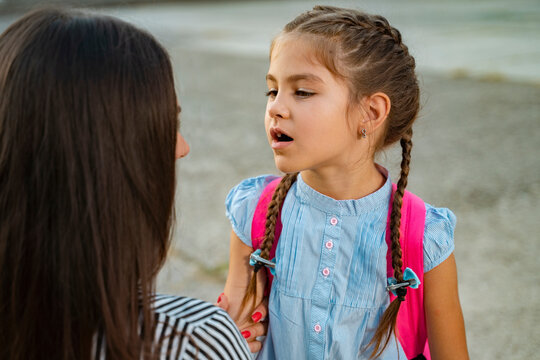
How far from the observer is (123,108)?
1.00 m

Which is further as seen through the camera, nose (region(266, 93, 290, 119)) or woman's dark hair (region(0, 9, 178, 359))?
nose (region(266, 93, 290, 119))

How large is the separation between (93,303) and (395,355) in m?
0.97

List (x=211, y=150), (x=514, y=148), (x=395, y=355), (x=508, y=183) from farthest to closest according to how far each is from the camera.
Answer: (x=211, y=150), (x=514, y=148), (x=508, y=183), (x=395, y=355)

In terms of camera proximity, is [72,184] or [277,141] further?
[277,141]

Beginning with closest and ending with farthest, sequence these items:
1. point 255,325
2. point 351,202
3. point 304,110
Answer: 1. point 304,110
2. point 351,202
3. point 255,325

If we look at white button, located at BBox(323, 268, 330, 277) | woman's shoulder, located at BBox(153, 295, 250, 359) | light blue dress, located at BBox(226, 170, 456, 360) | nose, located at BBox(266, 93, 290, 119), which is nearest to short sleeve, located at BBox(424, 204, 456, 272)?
light blue dress, located at BBox(226, 170, 456, 360)

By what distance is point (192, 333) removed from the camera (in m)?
1.06

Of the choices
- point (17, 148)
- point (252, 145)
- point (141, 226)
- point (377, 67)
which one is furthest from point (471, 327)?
point (252, 145)

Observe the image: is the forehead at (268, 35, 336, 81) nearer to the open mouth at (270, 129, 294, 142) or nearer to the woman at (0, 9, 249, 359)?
the open mouth at (270, 129, 294, 142)

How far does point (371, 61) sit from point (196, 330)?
908mm

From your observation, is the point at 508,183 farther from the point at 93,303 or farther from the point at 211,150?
the point at 93,303

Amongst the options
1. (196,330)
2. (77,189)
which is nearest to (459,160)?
(196,330)

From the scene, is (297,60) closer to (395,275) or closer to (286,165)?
(286,165)

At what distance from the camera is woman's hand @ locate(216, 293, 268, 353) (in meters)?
1.71
